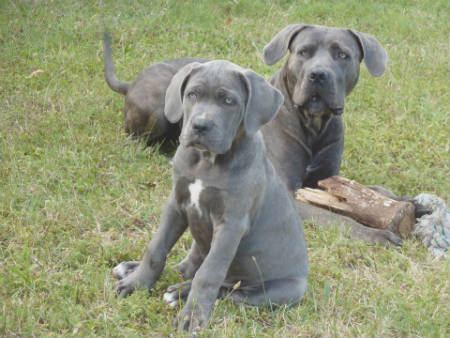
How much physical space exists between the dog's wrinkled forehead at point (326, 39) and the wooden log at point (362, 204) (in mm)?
1137

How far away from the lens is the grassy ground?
3.94m

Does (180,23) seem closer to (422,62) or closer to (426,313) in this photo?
(422,62)

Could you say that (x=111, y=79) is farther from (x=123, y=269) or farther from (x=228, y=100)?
(x=228, y=100)

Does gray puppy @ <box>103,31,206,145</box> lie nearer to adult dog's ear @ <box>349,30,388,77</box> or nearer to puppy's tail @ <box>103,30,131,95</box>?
puppy's tail @ <box>103,30,131,95</box>

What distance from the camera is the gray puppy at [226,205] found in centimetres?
371

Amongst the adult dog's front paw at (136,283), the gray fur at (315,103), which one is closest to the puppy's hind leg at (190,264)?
the adult dog's front paw at (136,283)

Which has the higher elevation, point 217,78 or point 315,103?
point 217,78

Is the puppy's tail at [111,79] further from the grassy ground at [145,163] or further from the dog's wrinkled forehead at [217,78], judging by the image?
the dog's wrinkled forehead at [217,78]

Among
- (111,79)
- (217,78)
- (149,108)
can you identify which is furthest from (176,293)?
(111,79)

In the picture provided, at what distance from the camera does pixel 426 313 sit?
163 inches

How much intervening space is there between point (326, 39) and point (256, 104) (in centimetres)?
195

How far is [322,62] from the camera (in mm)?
5285

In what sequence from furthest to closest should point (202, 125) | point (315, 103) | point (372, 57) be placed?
point (372, 57)
point (315, 103)
point (202, 125)

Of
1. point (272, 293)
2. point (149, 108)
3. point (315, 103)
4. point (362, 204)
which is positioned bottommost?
point (272, 293)
